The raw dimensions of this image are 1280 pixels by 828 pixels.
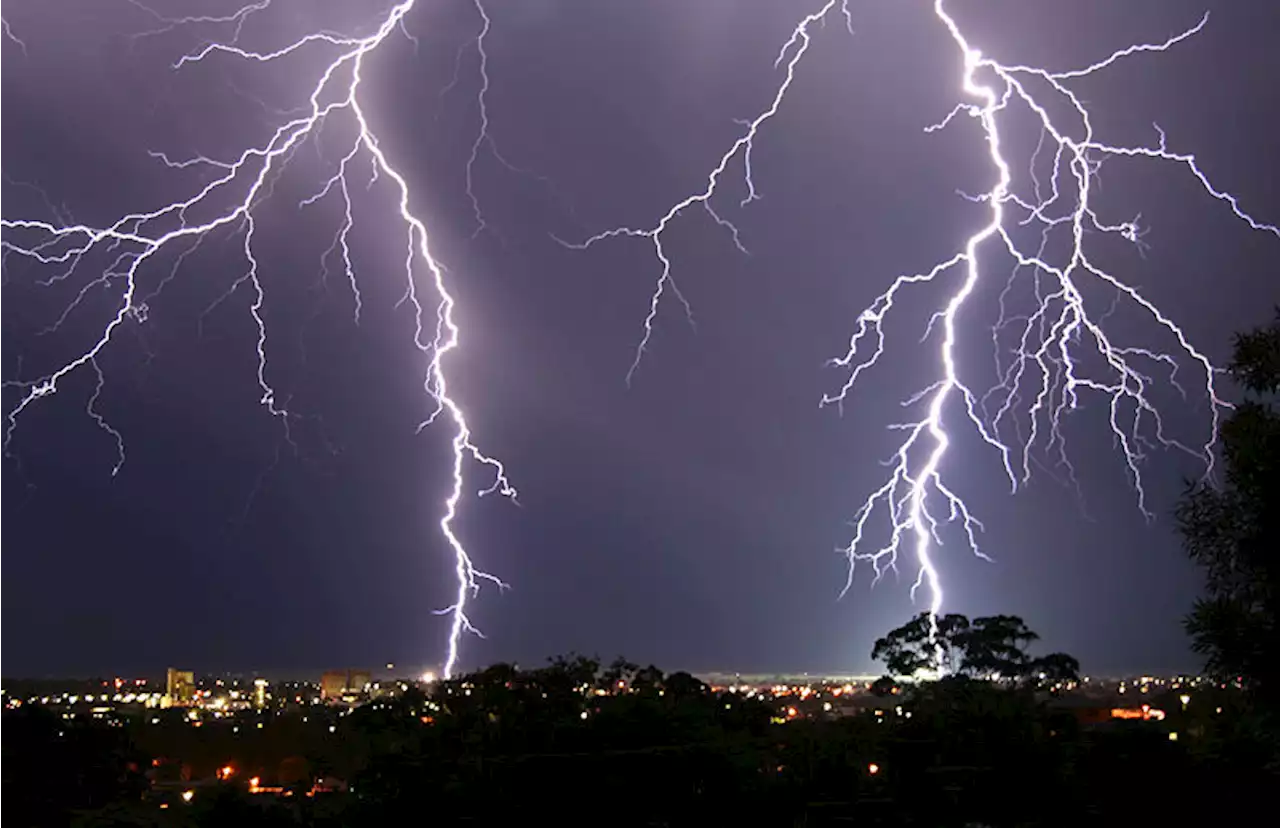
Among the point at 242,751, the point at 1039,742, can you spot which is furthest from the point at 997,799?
the point at 242,751

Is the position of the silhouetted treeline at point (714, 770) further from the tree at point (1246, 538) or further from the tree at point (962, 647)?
the tree at point (962, 647)

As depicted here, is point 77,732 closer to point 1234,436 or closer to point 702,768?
point 702,768

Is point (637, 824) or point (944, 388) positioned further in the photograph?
point (944, 388)

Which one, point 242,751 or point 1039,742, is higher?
point 242,751

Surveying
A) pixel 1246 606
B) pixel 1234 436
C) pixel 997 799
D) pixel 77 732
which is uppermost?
pixel 77 732

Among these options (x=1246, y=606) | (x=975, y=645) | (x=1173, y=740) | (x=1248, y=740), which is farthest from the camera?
(x=975, y=645)

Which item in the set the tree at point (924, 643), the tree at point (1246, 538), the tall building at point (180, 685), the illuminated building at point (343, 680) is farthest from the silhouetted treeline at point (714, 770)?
the tall building at point (180, 685)

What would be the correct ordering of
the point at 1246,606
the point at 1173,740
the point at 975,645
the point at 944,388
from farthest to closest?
the point at 975,645 < the point at 944,388 < the point at 1173,740 < the point at 1246,606
